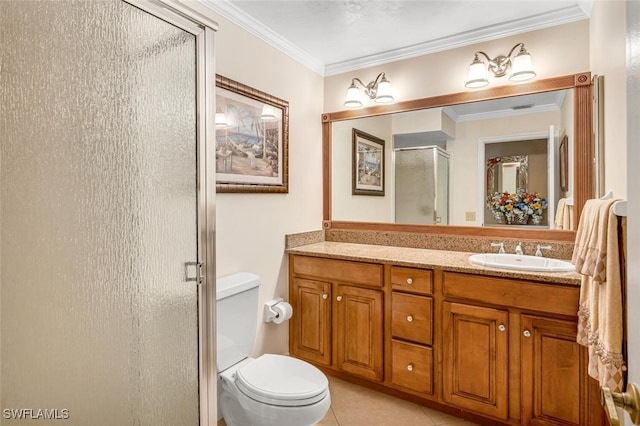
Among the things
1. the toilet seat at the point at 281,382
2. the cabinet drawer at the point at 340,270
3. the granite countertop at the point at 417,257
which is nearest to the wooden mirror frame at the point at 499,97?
the granite countertop at the point at 417,257

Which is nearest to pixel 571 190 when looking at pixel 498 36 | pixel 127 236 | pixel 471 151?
pixel 471 151

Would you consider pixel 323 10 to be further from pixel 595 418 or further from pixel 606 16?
pixel 595 418

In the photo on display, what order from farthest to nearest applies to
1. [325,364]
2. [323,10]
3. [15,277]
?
[325,364]
[323,10]
[15,277]

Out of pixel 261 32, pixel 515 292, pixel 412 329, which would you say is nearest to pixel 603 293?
pixel 515 292

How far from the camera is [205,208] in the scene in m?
1.31

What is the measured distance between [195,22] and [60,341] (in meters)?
1.12

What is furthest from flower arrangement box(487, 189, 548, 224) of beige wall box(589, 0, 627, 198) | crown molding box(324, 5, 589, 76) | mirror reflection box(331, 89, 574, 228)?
crown molding box(324, 5, 589, 76)

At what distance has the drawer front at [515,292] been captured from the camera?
169 centimetres

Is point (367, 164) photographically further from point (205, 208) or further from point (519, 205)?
point (205, 208)

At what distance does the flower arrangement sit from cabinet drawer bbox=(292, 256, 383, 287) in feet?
3.05

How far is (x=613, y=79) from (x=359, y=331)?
6.24 feet

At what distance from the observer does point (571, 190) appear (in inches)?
82.9

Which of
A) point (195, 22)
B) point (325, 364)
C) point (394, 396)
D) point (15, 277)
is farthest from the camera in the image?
point (325, 364)

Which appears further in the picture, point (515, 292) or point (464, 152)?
point (464, 152)
